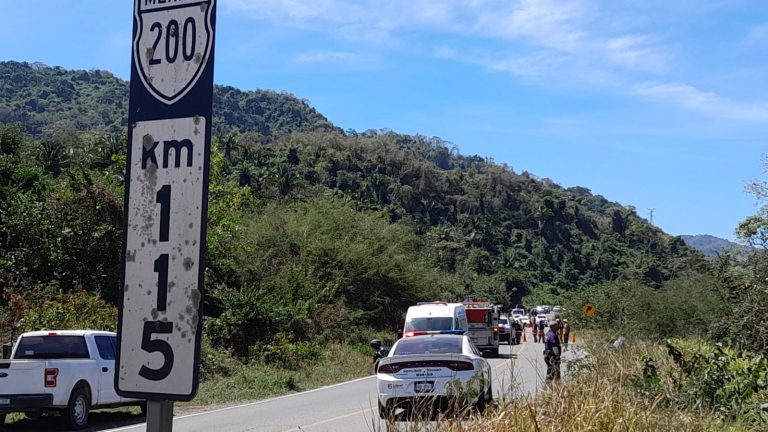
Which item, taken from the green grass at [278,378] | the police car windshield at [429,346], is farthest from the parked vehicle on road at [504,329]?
the police car windshield at [429,346]

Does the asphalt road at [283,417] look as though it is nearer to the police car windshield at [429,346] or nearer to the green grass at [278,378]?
the police car windshield at [429,346]

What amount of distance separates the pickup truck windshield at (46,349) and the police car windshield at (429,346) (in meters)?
6.16

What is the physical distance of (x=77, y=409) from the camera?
14609 mm

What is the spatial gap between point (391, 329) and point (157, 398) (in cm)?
4377

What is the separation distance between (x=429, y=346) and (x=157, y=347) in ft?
42.7

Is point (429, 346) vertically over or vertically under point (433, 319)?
over

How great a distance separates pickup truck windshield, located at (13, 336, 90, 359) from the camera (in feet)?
49.5

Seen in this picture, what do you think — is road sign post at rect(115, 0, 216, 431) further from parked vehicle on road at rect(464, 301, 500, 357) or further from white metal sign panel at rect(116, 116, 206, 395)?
parked vehicle on road at rect(464, 301, 500, 357)

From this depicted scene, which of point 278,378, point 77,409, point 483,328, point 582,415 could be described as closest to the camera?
point 582,415

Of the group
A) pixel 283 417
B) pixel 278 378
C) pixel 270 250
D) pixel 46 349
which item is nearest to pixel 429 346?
pixel 283 417

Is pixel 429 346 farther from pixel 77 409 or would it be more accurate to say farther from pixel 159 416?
pixel 159 416

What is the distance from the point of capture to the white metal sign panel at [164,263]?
2.48 meters

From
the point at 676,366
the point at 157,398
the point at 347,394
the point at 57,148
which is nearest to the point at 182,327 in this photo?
the point at 157,398

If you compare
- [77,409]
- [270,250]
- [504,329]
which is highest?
[270,250]
